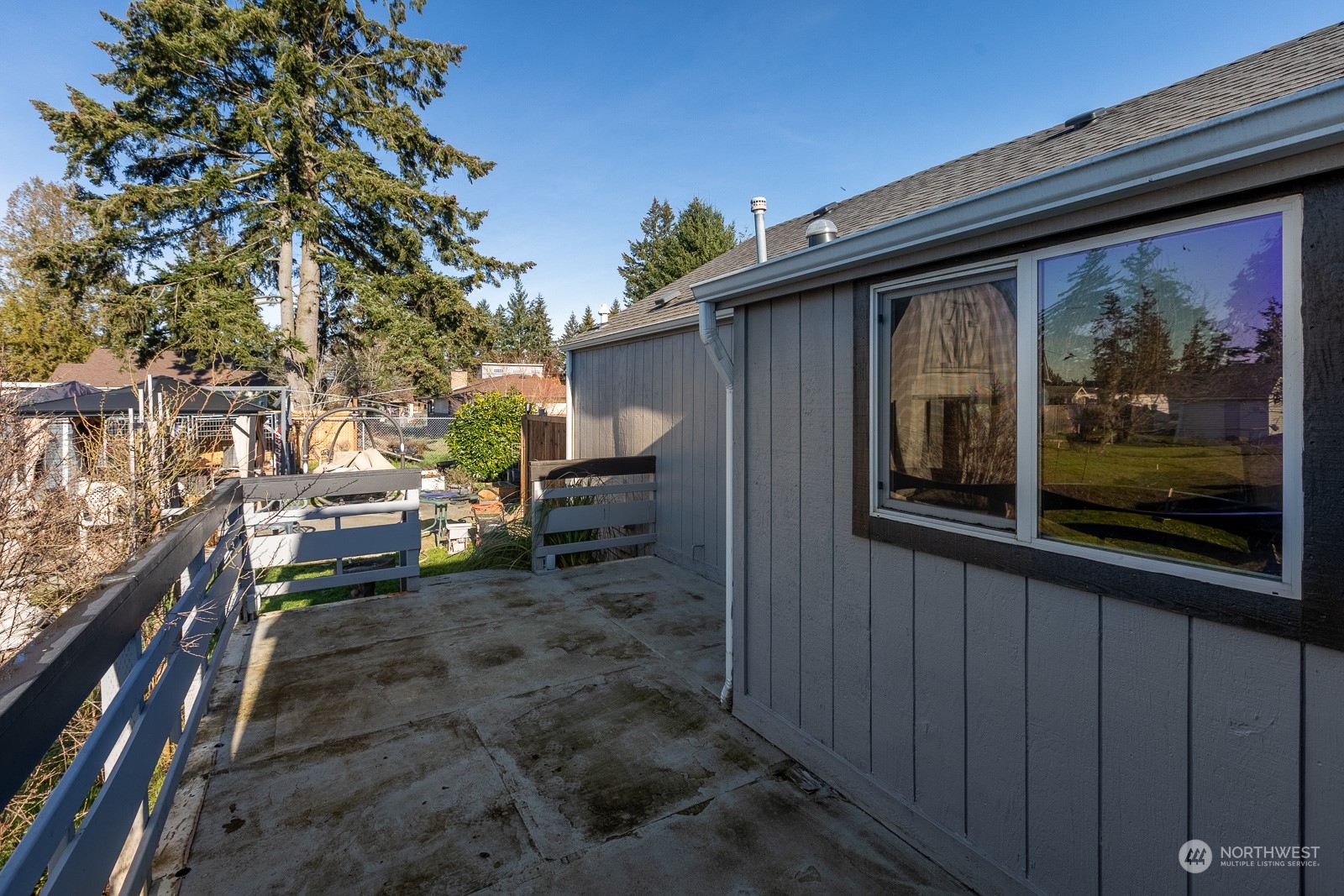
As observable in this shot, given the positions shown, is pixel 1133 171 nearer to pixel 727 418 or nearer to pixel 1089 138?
pixel 727 418

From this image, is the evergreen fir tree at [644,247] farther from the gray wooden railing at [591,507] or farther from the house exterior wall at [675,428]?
the gray wooden railing at [591,507]

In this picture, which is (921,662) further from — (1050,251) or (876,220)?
(876,220)

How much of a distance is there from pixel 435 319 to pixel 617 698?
46.6 ft

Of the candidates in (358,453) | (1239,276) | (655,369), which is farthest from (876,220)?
(358,453)

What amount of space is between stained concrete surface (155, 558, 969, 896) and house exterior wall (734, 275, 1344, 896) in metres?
0.27

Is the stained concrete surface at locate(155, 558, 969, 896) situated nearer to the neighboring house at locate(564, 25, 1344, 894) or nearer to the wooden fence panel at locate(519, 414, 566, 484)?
the neighboring house at locate(564, 25, 1344, 894)

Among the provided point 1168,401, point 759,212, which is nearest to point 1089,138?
point 759,212

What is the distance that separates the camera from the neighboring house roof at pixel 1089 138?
3375mm

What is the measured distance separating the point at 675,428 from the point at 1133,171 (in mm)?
4812

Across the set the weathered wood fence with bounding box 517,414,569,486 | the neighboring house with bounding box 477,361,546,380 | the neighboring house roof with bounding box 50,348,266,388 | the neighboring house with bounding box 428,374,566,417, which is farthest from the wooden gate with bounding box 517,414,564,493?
the neighboring house with bounding box 477,361,546,380

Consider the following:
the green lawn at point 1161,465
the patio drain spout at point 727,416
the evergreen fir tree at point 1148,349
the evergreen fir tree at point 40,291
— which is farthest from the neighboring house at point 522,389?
the evergreen fir tree at point 1148,349

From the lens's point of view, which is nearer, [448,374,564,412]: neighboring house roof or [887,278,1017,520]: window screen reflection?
[887,278,1017,520]: window screen reflection

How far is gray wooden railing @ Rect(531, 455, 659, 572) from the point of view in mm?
5871

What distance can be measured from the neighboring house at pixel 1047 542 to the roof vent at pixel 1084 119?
5.33 ft
